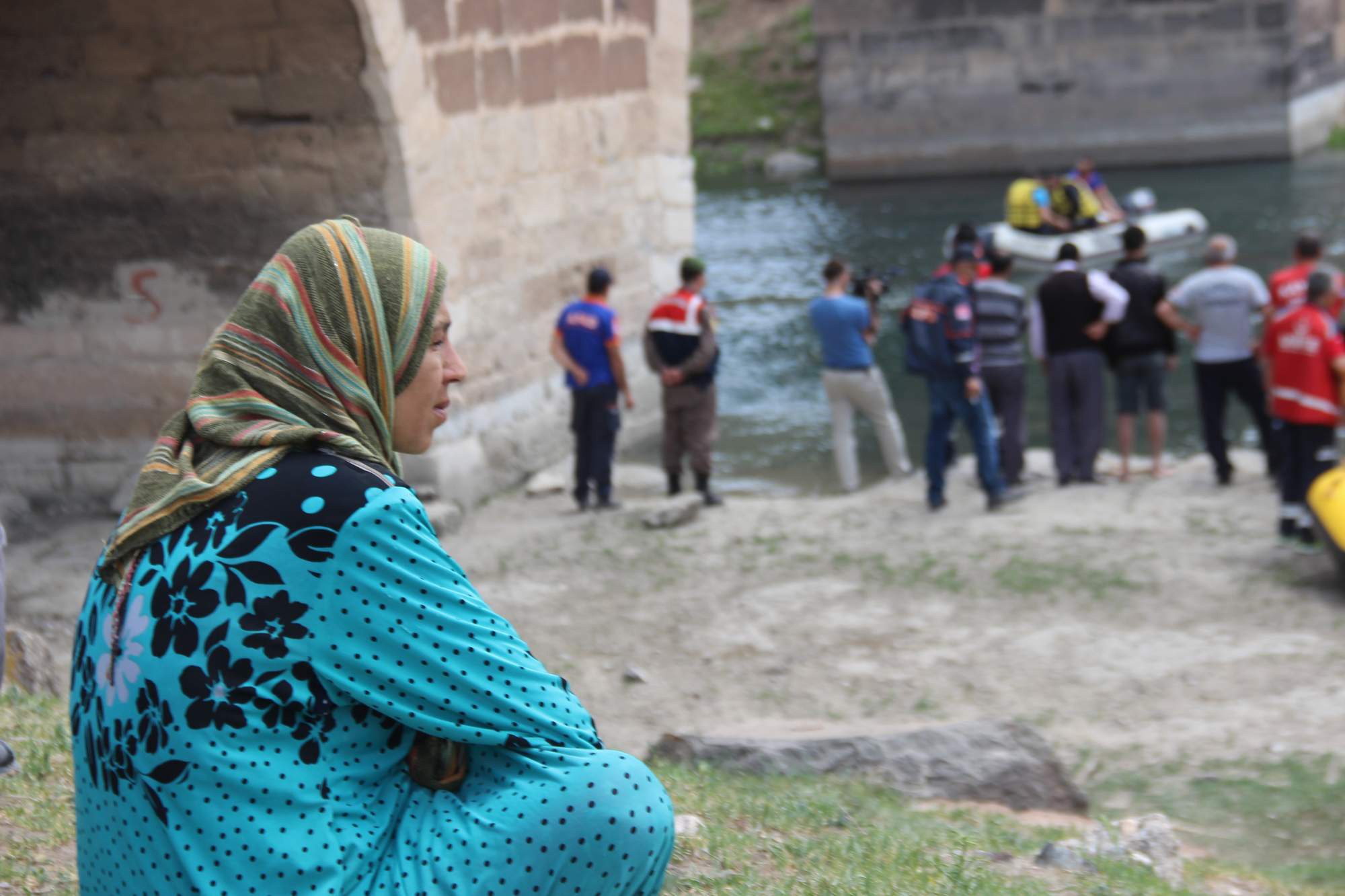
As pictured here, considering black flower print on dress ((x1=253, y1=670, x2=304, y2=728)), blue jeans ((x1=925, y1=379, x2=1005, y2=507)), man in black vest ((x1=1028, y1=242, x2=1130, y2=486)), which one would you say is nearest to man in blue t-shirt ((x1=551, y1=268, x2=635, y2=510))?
blue jeans ((x1=925, y1=379, x2=1005, y2=507))

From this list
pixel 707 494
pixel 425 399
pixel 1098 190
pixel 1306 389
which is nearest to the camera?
pixel 425 399

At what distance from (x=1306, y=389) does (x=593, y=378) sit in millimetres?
3969

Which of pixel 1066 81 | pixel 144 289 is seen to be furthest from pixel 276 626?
pixel 1066 81

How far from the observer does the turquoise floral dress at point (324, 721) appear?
179 centimetres

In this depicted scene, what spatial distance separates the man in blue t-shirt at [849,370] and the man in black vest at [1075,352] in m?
1.08

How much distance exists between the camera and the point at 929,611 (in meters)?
7.06

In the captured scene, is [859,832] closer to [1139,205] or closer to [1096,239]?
[1096,239]

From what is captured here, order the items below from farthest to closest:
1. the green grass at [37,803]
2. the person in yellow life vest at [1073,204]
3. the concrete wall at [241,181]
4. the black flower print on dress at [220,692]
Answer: the person in yellow life vest at [1073,204] → the concrete wall at [241,181] → the green grass at [37,803] → the black flower print on dress at [220,692]

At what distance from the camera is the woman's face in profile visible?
6.85ft

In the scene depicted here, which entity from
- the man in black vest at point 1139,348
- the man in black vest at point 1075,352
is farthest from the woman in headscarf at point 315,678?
the man in black vest at point 1139,348

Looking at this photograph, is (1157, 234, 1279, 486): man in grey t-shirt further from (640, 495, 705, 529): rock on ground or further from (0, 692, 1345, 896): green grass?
(0, 692, 1345, 896): green grass

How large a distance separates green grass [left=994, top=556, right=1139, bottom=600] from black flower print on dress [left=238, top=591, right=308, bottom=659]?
19.2 ft

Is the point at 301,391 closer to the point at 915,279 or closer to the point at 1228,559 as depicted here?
the point at 1228,559

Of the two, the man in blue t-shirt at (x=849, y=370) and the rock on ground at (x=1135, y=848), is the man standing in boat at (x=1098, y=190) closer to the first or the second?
the man in blue t-shirt at (x=849, y=370)
